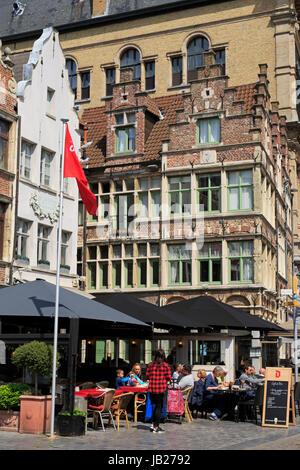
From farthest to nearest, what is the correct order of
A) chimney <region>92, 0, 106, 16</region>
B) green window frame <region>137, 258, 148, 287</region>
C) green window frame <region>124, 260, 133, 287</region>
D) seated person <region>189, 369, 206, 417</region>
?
chimney <region>92, 0, 106, 16</region>
green window frame <region>124, 260, 133, 287</region>
green window frame <region>137, 258, 148, 287</region>
seated person <region>189, 369, 206, 417</region>

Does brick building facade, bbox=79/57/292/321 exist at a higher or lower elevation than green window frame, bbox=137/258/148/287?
higher

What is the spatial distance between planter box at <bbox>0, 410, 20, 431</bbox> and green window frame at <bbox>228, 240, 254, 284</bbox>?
18.0 metres

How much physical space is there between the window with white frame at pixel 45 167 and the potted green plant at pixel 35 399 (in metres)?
13.0

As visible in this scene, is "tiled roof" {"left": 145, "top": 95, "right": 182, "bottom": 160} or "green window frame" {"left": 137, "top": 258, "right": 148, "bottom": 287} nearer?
"green window frame" {"left": 137, "top": 258, "right": 148, "bottom": 287}

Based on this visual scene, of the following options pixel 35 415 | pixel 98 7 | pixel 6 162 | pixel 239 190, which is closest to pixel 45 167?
pixel 6 162

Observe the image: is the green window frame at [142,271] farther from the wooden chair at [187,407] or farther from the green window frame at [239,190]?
the wooden chair at [187,407]

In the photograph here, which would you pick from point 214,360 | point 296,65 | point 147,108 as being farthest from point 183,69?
point 214,360

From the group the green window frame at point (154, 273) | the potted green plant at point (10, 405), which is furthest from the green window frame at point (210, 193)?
the potted green plant at point (10, 405)

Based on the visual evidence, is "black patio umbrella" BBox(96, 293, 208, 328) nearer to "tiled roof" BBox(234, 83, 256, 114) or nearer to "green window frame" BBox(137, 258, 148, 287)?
"green window frame" BBox(137, 258, 148, 287)

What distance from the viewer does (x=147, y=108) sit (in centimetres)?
3412

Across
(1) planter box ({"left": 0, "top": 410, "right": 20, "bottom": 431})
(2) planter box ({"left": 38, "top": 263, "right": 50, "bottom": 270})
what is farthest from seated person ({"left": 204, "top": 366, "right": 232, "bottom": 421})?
(2) planter box ({"left": 38, "top": 263, "right": 50, "bottom": 270})

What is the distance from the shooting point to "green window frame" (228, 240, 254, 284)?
30609 mm

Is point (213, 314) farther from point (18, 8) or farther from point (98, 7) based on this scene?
point (18, 8)

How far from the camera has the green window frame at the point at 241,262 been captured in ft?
100
